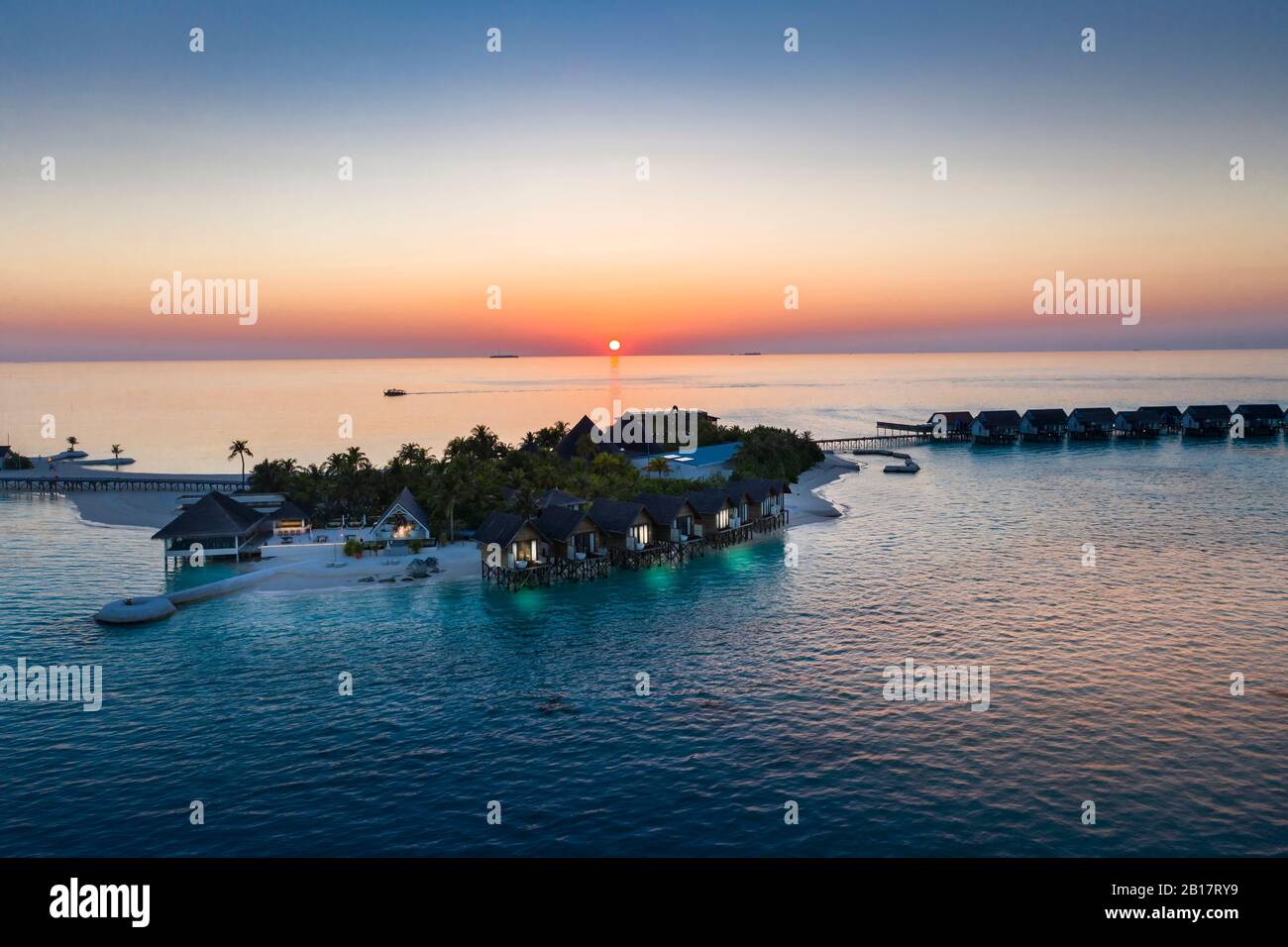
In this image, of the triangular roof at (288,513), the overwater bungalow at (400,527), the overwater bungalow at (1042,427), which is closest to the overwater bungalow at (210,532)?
the triangular roof at (288,513)

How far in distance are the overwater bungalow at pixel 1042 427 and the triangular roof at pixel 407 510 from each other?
11645 cm

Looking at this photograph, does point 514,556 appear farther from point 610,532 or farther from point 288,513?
point 288,513

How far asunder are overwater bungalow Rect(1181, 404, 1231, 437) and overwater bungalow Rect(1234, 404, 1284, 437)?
2551mm

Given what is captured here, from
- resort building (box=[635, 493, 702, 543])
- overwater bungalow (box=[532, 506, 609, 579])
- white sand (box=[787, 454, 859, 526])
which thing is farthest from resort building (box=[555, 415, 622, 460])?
overwater bungalow (box=[532, 506, 609, 579])

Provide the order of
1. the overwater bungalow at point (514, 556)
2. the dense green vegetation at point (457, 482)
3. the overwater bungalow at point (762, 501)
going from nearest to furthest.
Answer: the overwater bungalow at point (514, 556)
the dense green vegetation at point (457, 482)
the overwater bungalow at point (762, 501)

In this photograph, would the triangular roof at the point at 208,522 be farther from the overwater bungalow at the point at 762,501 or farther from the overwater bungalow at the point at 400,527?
the overwater bungalow at the point at 762,501

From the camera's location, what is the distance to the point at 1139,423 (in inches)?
5502

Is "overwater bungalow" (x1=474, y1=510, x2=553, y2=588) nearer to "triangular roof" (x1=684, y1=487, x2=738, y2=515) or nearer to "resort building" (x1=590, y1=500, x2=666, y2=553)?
"resort building" (x1=590, y1=500, x2=666, y2=553)

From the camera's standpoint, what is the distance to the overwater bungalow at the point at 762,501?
68375 millimetres
